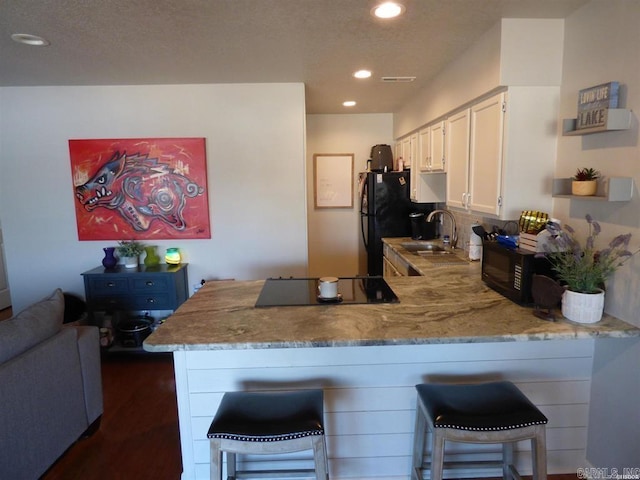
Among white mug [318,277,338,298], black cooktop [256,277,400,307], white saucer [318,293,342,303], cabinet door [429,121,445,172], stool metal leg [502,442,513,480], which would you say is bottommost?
stool metal leg [502,442,513,480]

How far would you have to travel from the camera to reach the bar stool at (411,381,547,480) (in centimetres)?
137

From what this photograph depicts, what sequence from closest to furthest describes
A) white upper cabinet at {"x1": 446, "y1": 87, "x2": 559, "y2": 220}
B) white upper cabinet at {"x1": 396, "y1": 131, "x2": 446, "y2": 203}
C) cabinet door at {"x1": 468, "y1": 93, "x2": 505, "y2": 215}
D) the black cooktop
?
1. the black cooktop
2. white upper cabinet at {"x1": 446, "y1": 87, "x2": 559, "y2": 220}
3. cabinet door at {"x1": 468, "y1": 93, "x2": 505, "y2": 215}
4. white upper cabinet at {"x1": 396, "y1": 131, "x2": 446, "y2": 203}

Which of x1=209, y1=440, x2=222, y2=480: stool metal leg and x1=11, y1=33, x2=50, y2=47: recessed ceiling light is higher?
x1=11, y1=33, x2=50, y2=47: recessed ceiling light

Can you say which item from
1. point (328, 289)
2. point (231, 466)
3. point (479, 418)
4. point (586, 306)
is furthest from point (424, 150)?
point (231, 466)

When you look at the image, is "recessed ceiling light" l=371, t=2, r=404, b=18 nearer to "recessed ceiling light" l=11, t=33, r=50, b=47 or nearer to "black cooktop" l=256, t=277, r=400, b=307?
"black cooktop" l=256, t=277, r=400, b=307

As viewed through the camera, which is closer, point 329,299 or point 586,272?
point 586,272

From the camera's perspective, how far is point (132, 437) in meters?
2.31

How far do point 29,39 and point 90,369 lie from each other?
2.01m

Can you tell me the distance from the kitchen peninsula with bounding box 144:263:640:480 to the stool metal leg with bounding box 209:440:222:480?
0.40 m

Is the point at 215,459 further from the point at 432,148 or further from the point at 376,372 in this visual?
the point at 432,148

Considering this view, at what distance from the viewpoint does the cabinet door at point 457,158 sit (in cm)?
267

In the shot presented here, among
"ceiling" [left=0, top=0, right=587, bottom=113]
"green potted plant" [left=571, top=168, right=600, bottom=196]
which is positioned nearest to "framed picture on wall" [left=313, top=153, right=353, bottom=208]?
"ceiling" [left=0, top=0, right=587, bottom=113]

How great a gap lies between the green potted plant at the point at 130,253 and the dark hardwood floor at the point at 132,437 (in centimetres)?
92

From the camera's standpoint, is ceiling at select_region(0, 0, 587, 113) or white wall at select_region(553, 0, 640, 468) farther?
ceiling at select_region(0, 0, 587, 113)
